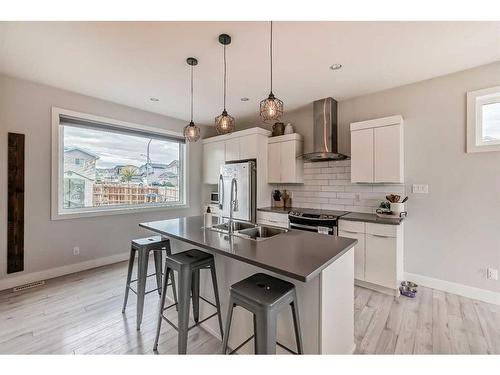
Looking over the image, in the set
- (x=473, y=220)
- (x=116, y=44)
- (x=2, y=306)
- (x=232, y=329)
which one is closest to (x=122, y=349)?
(x=232, y=329)

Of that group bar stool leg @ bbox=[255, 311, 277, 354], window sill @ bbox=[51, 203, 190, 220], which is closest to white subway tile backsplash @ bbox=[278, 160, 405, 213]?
window sill @ bbox=[51, 203, 190, 220]

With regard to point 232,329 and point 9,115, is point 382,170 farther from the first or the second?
point 9,115

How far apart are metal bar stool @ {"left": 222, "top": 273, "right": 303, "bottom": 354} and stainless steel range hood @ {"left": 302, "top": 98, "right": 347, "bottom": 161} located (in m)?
2.43

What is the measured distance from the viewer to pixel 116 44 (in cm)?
206

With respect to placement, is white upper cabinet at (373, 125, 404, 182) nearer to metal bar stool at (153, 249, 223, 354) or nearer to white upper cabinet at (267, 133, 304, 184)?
white upper cabinet at (267, 133, 304, 184)

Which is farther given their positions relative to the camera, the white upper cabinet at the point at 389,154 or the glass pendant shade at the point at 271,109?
the white upper cabinet at the point at 389,154

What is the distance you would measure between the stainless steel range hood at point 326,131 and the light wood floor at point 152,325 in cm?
190

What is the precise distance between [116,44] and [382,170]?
3304 mm

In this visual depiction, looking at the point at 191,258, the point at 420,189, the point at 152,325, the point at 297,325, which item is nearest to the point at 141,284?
the point at 152,325

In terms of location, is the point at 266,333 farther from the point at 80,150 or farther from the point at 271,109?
the point at 80,150

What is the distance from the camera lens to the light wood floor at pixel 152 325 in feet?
5.77

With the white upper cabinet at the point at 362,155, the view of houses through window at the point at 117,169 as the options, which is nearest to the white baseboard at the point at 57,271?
the view of houses through window at the point at 117,169

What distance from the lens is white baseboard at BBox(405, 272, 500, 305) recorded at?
2.43 metres

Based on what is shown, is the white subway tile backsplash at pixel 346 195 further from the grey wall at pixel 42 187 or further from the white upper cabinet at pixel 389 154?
the grey wall at pixel 42 187
